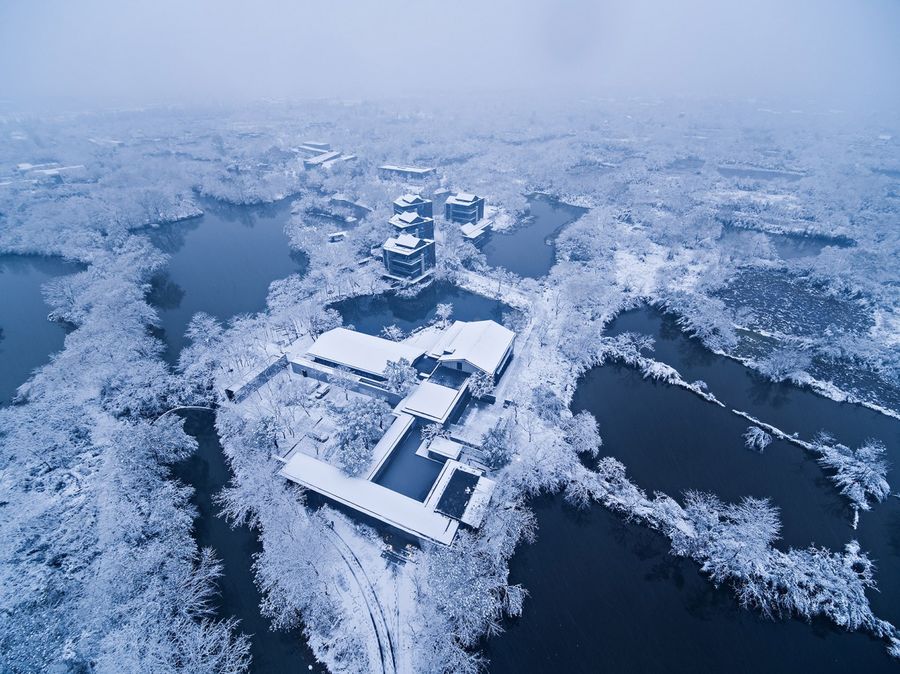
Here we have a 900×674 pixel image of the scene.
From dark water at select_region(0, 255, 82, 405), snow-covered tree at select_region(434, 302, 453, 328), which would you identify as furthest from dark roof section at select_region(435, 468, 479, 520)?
dark water at select_region(0, 255, 82, 405)

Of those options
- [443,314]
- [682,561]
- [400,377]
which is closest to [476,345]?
[400,377]

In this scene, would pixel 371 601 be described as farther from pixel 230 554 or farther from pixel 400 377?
pixel 400 377

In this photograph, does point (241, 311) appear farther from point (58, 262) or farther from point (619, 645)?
point (619, 645)

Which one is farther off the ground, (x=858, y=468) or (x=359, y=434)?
(x=359, y=434)

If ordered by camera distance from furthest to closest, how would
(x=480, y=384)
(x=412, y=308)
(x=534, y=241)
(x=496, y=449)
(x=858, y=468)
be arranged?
1. (x=534, y=241)
2. (x=412, y=308)
3. (x=480, y=384)
4. (x=858, y=468)
5. (x=496, y=449)

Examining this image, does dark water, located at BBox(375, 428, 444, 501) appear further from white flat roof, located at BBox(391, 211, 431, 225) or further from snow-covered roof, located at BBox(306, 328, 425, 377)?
white flat roof, located at BBox(391, 211, 431, 225)

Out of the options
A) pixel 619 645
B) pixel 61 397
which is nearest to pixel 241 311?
pixel 61 397
